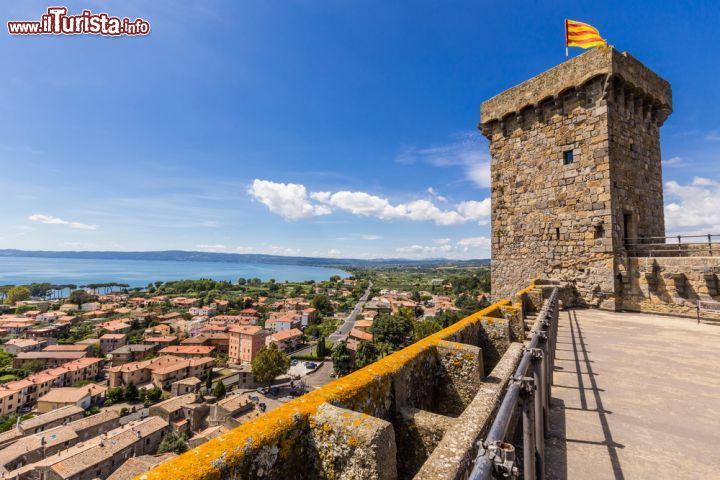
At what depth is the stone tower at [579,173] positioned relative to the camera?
32.9 ft

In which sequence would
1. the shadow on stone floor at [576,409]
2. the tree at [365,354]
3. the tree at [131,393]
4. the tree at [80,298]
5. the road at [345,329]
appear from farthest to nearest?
the tree at [80,298] → the road at [345,329] → the tree at [131,393] → the tree at [365,354] → the shadow on stone floor at [576,409]

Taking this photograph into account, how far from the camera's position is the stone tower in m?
10.0

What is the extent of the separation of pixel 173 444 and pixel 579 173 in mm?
37183

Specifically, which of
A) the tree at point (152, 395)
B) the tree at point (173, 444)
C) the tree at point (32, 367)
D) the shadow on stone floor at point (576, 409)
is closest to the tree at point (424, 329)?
the tree at point (173, 444)

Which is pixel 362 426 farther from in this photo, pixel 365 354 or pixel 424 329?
pixel 424 329

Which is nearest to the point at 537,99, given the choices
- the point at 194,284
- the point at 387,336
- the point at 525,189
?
the point at 525,189

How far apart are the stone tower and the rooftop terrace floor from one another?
4417 millimetres

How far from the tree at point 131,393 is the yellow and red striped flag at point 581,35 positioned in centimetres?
5450

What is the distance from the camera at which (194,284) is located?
142375 mm

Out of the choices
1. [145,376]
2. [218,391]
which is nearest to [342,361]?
[218,391]

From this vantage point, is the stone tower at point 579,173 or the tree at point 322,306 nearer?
the stone tower at point 579,173

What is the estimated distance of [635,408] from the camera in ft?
11.0

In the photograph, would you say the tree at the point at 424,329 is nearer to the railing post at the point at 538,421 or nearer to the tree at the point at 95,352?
the railing post at the point at 538,421

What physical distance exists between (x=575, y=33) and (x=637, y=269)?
873cm
